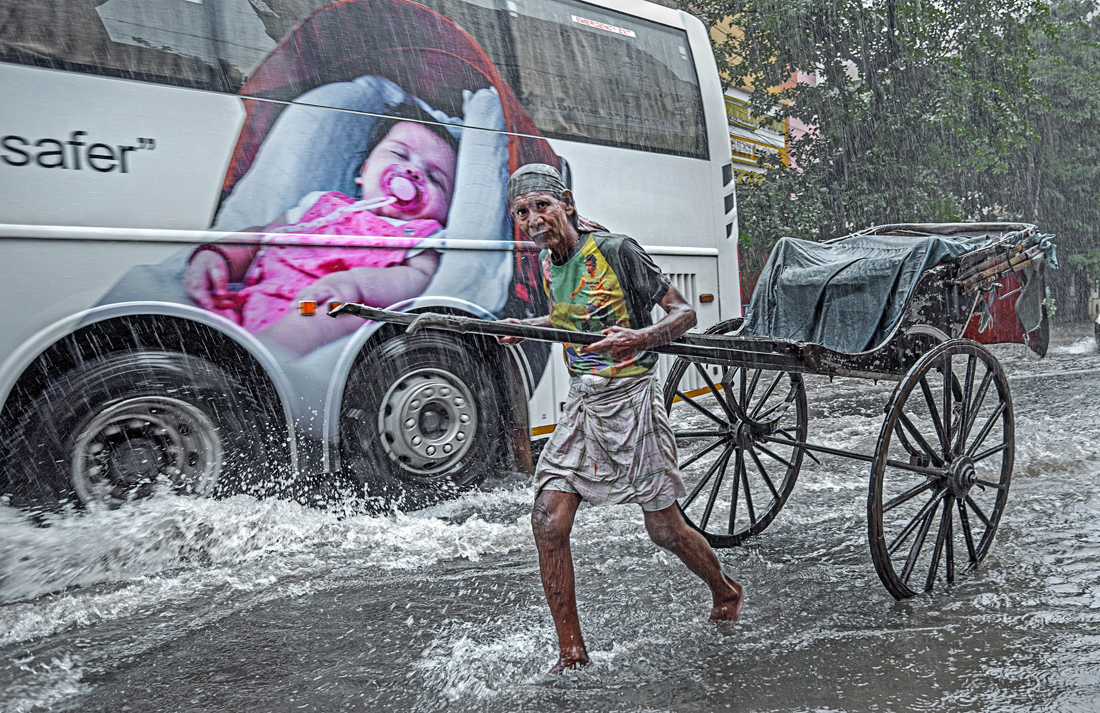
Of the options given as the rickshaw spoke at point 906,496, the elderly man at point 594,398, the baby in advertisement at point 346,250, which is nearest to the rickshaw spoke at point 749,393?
the rickshaw spoke at point 906,496

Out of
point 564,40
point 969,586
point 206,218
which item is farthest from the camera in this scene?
point 564,40

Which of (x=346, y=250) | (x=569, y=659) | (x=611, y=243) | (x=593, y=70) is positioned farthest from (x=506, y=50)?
(x=569, y=659)

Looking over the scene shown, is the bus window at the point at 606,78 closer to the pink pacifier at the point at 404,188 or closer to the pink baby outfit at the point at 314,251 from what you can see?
the pink pacifier at the point at 404,188

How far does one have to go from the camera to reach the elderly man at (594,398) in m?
2.96

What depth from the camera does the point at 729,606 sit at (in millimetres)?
3357

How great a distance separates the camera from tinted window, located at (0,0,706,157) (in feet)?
13.6

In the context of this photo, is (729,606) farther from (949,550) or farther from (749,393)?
(749,393)

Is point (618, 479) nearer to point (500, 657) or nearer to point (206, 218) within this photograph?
point (500, 657)

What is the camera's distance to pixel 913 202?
15.0 m

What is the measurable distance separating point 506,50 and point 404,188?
4.56 ft

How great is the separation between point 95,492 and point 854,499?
13.9ft

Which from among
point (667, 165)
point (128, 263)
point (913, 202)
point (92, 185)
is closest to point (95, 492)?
point (128, 263)

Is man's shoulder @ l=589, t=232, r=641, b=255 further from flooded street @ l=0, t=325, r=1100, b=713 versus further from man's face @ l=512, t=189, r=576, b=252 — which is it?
flooded street @ l=0, t=325, r=1100, b=713

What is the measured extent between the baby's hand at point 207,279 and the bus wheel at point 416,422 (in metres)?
0.91
